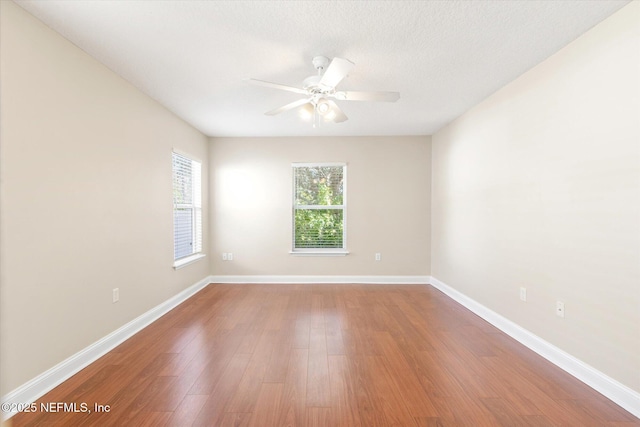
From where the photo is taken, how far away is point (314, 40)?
86.8 inches

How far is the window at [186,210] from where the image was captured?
3902 mm

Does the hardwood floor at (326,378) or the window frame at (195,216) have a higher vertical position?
the window frame at (195,216)

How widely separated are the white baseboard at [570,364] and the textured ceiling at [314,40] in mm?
2284

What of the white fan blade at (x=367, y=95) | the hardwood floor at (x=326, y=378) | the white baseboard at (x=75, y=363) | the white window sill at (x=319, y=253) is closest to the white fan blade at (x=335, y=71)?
the white fan blade at (x=367, y=95)

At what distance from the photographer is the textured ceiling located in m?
1.91

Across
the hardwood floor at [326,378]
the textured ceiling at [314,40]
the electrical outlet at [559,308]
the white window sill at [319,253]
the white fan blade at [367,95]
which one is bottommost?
the hardwood floor at [326,378]

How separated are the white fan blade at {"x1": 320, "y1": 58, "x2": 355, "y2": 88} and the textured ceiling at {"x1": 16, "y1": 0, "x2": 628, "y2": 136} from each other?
0.25 m

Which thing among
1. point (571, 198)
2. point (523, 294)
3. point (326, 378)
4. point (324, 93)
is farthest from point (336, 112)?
point (523, 294)

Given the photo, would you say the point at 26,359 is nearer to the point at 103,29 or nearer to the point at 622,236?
the point at 103,29

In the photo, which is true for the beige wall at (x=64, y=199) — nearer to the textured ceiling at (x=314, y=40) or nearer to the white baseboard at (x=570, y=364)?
the textured ceiling at (x=314, y=40)

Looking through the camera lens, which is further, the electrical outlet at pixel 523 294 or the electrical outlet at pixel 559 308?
the electrical outlet at pixel 523 294

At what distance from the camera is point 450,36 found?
2.18 metres

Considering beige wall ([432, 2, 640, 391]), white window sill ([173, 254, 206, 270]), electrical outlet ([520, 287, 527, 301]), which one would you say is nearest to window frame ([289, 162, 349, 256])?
white window sill ([173, 254, 206, 270])

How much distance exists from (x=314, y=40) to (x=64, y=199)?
6.91 feet
